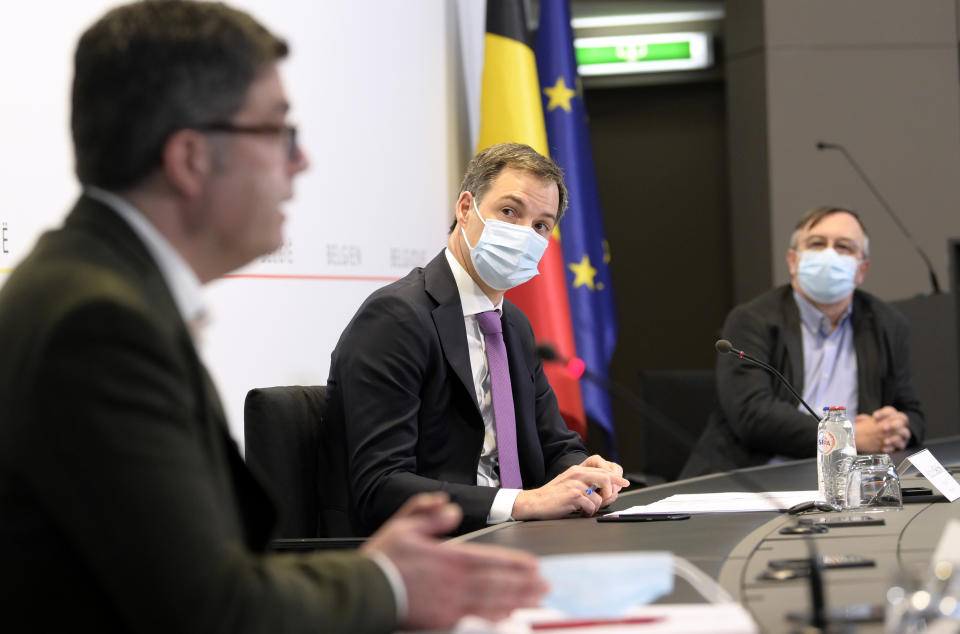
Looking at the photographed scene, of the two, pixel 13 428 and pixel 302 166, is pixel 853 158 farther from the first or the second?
pixel 13 428

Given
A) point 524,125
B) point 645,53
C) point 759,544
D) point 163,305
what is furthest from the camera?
point 645,53

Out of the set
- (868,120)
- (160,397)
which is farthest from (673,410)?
(160,397)

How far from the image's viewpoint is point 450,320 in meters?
2.28

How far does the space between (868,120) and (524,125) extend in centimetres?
255

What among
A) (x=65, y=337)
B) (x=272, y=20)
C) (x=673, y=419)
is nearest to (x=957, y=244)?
(x=673, y=419)

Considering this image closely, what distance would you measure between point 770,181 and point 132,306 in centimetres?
517

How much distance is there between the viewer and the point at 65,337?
847mm

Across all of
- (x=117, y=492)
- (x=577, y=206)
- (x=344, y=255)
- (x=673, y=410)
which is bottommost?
(x=673, y=410)

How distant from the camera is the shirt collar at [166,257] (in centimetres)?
101

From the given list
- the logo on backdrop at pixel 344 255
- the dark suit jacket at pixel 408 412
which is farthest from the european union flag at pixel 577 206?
the dark suit jacket at pixel 408 412

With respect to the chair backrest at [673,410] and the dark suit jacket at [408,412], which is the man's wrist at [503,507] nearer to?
the dark suit jacket at [408,412]

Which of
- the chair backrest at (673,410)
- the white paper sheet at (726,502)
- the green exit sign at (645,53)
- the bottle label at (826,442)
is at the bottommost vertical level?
the chair backrest at (673,410)

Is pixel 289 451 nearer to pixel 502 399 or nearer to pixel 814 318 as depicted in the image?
pixel 502 399

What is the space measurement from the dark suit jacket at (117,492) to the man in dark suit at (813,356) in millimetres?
2587
